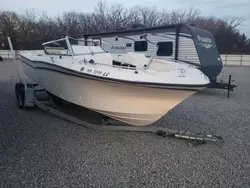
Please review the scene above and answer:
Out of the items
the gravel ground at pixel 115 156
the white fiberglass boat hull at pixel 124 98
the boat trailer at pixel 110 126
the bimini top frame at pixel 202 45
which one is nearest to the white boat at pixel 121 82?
the white fiberglass boat hull at pixel 124 98

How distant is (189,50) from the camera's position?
7914 mm

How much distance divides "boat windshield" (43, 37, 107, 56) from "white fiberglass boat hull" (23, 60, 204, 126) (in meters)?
0.61

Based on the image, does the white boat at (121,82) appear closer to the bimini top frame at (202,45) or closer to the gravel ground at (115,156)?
the gravel ground at (115,156)

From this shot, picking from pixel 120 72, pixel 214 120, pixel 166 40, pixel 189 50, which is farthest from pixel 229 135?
pixel 166 40

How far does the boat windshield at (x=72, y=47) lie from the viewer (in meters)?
4.81

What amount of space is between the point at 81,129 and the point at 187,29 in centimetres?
520

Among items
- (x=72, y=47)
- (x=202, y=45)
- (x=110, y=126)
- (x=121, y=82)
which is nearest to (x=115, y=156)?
(x=110, y=126)

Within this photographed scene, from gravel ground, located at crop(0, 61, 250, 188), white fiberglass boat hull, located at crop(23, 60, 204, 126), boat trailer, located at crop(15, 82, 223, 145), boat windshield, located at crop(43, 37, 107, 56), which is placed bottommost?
gravel ground, located at crop(0, 61, 250, 188)

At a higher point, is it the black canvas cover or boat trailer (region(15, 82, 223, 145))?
the black canvas cover

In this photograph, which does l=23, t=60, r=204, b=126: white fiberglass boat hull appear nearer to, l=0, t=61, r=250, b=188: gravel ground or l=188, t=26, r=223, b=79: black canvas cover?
l=0, t=61, r=250, b=188: gravel ground

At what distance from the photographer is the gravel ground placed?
275 centimetres

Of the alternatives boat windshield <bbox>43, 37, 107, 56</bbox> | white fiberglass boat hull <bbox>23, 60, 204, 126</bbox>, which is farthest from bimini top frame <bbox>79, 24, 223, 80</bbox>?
white fiberglass boat hull <bbox>23, 60, 204, 126</bbox>

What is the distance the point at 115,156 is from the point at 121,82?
101cm

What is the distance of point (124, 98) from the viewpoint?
12.2ft
